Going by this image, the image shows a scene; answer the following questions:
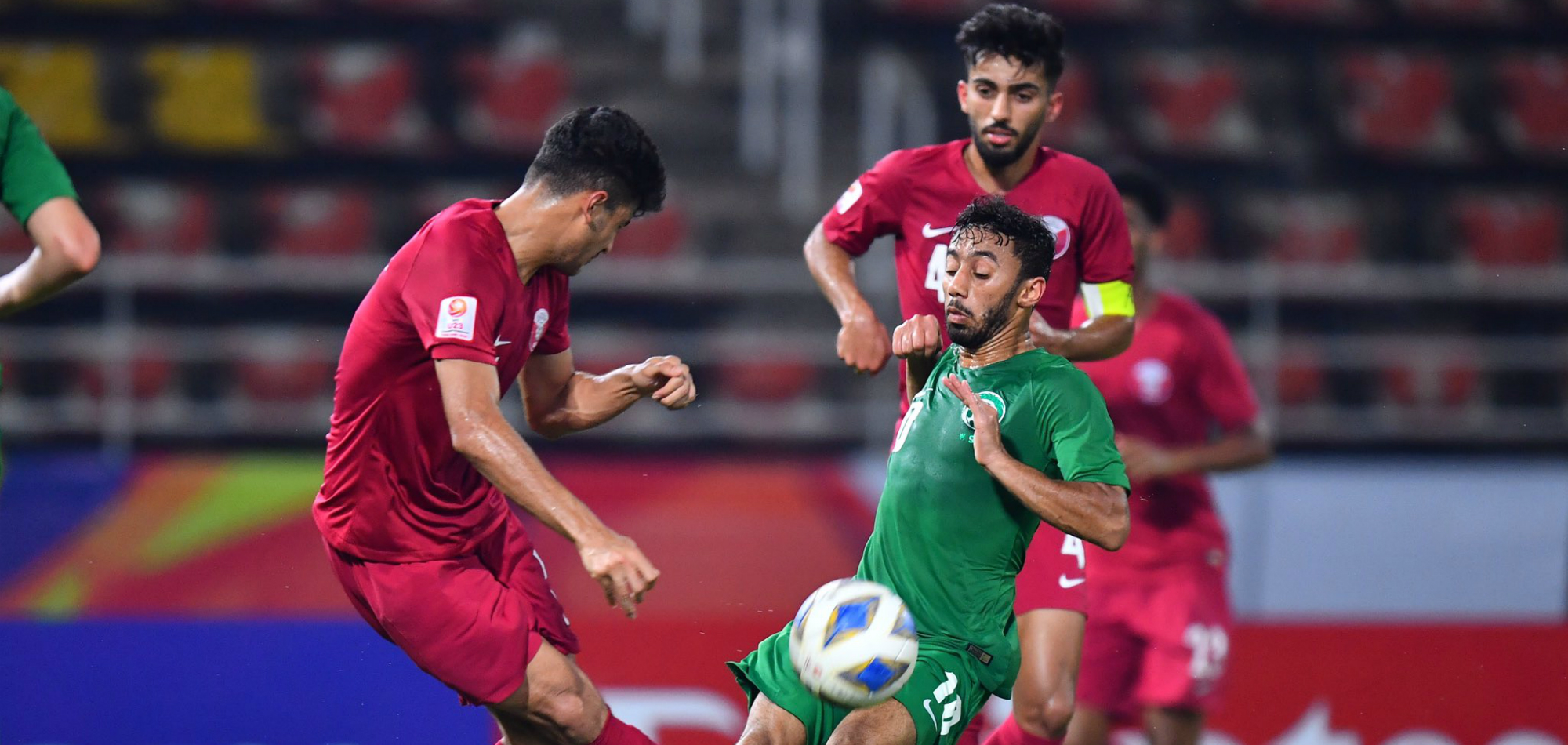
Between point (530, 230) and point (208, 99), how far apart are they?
9211 mm

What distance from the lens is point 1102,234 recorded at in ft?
14.6

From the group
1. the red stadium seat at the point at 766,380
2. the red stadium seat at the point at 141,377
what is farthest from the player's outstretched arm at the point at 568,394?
the red stadium seat at the point at 141,377

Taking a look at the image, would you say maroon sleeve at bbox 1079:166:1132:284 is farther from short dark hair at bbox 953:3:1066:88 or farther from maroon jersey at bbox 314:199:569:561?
maroon jersey at bbox 314:199:569:561

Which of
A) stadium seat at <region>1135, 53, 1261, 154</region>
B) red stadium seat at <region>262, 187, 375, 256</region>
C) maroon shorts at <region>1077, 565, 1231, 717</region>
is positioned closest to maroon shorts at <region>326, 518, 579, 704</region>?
maroon shorts at <region>1077, 565, 1231, 717</region>

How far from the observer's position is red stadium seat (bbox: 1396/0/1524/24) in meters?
13.1

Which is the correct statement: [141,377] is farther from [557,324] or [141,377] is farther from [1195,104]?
[1195,104]

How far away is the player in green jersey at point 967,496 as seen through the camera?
11.8 feet

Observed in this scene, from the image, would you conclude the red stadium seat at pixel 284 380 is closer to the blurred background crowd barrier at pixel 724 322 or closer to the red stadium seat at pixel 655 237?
the blurred background crowd barrier at pixel 724 322

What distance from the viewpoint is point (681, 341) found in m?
9.60

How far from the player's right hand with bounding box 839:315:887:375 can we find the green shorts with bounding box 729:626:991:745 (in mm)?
753

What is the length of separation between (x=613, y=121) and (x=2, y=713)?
3604 millimetres

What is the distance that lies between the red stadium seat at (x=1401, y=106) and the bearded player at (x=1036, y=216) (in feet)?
29.9

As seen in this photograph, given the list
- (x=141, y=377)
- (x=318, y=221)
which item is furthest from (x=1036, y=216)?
(x=318, y=221)

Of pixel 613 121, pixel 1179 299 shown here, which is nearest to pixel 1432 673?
pixel 1179 299
